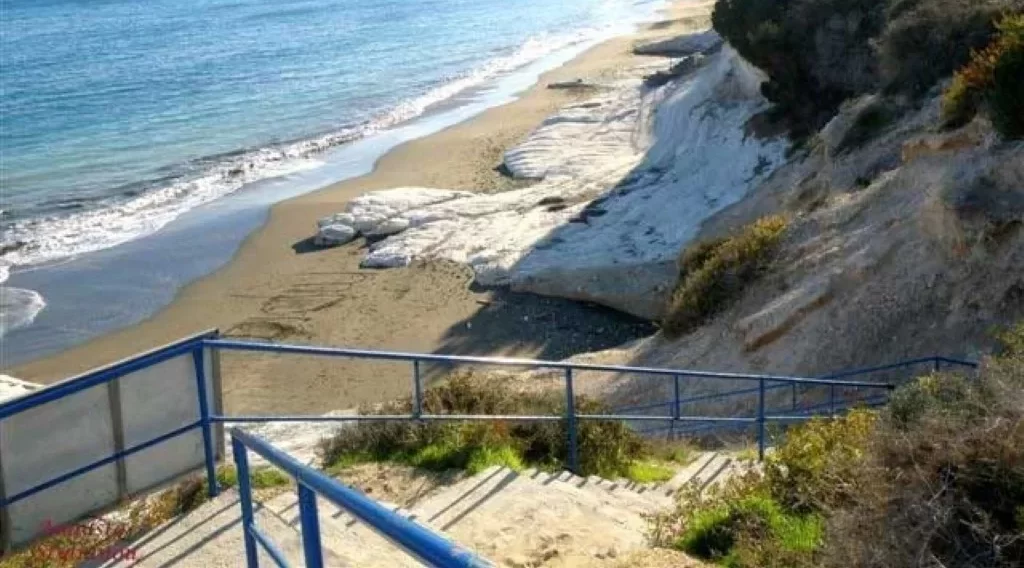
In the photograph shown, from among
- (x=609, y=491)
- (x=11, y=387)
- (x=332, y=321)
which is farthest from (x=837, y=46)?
(x=609, y=491)

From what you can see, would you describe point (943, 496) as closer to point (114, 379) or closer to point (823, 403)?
point (114, 379)

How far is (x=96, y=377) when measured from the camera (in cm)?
704

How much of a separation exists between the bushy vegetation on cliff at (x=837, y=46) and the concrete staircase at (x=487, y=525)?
1429 centimetres

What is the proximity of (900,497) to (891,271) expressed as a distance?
436 inches

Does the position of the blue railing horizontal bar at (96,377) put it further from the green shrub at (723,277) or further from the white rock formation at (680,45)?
the white rock formation at (680,45)

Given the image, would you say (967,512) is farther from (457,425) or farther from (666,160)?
(666,160)

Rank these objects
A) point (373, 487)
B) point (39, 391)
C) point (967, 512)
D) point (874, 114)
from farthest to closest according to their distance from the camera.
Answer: point (874, 114) < point (373, 487) < point (39, 391) < point (967, 512)

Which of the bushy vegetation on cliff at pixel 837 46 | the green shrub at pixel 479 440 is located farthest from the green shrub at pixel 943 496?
the bushy vegetation on cliff at pixel 837 46

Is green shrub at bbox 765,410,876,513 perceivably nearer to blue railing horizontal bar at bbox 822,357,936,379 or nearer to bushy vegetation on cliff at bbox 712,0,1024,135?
blue railing horizontal bar at bbox 822,357,936,379

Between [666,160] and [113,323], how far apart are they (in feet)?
50.2

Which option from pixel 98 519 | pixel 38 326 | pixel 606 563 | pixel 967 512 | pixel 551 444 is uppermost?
pixel 967 512

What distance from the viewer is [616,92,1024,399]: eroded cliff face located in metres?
15.1

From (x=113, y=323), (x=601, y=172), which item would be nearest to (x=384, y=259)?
(x=113, y=323)

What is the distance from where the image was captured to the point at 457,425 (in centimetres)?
1063
